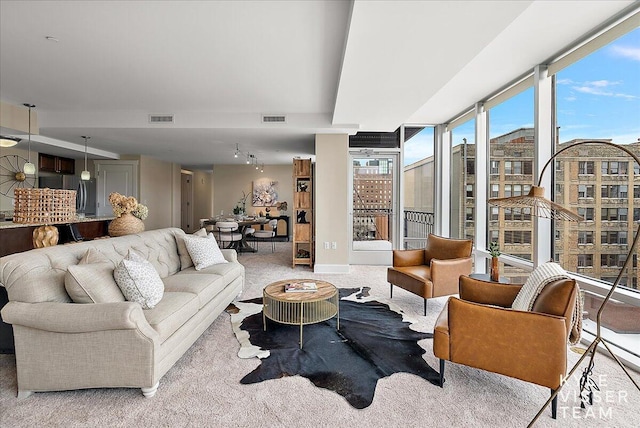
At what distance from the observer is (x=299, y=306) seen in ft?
9.16

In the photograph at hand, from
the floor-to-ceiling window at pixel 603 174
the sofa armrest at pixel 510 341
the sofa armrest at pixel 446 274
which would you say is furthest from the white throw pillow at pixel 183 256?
the floor-to-ceiling window at pixel 603 174

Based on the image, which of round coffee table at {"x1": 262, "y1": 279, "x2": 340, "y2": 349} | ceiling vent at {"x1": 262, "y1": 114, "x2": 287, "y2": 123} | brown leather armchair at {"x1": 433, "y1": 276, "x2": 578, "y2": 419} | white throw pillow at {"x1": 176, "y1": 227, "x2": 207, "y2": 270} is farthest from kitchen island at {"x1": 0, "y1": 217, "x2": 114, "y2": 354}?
ceiling vent at {"x1": 262, "y1": 114, "x2": 287, "y2": 123}

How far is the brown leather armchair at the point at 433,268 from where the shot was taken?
11.0ft

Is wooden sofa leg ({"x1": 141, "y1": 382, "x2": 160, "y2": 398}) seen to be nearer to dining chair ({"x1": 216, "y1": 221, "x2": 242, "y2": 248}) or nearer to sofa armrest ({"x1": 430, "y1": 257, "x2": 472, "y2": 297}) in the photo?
sofa armrest ({"x1": 430, "y1": 257, "x2": 472, "y2": 297})

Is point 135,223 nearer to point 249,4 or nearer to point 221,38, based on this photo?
point 221,38

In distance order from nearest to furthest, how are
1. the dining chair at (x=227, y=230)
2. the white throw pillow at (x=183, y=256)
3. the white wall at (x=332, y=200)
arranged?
1. the white throw pillow at (x=183, y=256)
2. the white wall at (x=332, y=200)
3. the dining chair at (x=227, y=230)

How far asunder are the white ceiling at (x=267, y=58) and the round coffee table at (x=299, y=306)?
7.01 ft

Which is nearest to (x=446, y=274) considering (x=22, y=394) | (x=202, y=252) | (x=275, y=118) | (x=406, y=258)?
(x=406, y=258)

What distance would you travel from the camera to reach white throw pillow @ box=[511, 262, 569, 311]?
193cm

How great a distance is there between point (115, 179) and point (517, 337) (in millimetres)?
9156

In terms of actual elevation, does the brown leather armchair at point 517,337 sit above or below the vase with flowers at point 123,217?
below

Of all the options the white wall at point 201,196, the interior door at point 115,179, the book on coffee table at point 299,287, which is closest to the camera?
the book on coffee table at point 299,287

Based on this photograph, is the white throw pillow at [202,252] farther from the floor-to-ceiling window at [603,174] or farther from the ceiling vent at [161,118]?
the floor-to-ceiling window at [603,174]

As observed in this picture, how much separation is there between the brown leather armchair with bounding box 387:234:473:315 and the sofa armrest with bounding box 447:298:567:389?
1.41 m
